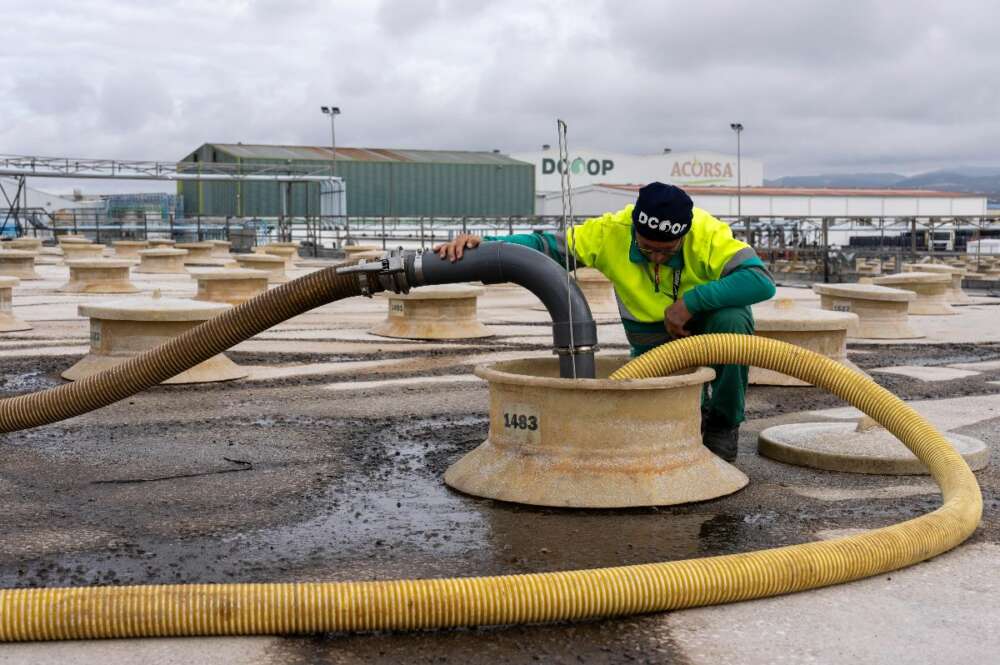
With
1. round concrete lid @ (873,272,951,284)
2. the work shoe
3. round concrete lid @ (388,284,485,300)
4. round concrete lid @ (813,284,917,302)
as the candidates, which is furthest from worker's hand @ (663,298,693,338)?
round concrete lid @ (873,272,951,284)

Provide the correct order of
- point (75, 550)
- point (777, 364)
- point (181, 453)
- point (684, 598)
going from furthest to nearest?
point (181, 453), point (777, 364), point (75, 550), point (684, 598)

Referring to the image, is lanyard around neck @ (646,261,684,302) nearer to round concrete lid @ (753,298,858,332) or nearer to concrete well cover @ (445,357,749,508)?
concrete well cover @ (445,357,749,508)

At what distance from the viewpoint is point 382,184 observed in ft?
204

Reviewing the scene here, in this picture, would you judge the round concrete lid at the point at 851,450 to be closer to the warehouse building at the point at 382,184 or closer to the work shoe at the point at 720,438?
the work shoe at the point at 720,438

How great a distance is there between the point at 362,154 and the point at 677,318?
5946 centimetres

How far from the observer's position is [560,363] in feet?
19.1

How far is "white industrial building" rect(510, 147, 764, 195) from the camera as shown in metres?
81.0

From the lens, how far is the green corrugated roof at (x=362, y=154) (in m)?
59.7

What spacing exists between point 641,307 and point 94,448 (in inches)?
119

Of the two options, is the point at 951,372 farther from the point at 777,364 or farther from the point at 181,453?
the point at 181,453

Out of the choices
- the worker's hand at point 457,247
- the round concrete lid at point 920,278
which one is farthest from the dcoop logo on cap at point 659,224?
the round concrete lid at point 920,278

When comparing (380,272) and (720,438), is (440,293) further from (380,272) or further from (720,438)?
(380,272)

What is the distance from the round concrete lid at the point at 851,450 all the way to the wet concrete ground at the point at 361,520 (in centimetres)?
8

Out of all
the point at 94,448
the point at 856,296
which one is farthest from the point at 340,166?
the point at 94,448
